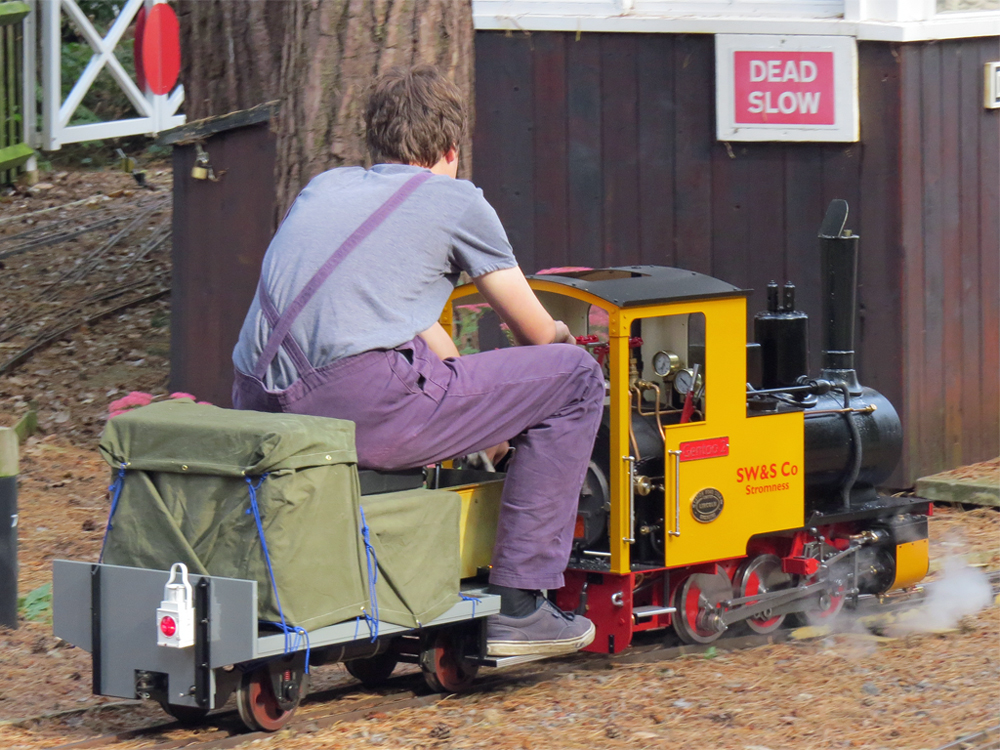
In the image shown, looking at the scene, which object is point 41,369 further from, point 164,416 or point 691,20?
point 164,416

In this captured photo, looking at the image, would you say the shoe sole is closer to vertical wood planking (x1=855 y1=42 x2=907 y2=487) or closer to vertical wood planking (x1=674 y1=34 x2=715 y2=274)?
vertical wood planking (x1=855 y1=42 x2=907 y2=487)

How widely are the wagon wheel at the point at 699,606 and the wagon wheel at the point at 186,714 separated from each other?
1.72 meters

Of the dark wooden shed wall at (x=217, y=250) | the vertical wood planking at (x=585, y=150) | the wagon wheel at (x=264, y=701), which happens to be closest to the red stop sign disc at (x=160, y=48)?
the dark wooden shed wall at (x=217, y=250)

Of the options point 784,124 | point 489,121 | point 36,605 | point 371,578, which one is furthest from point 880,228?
point 36,605

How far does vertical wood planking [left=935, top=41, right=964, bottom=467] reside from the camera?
7723 mm

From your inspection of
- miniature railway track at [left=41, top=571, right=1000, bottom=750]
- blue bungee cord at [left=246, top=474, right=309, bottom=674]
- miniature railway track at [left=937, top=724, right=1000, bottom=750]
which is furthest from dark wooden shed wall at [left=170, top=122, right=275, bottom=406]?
miniature railway track at [left=937, top=724, right=1000, bottom=750]

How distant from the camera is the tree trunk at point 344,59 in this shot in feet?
17.5

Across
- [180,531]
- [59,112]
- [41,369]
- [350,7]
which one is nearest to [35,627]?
[180,531]

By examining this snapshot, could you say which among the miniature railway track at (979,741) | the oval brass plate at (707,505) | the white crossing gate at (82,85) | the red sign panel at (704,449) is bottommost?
A: the miniature railway track at (979,741)

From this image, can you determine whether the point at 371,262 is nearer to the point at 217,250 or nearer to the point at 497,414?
the point at 497,414

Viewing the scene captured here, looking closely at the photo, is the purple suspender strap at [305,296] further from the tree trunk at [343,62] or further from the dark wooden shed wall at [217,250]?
the dark wooden shed wall at [217,250]

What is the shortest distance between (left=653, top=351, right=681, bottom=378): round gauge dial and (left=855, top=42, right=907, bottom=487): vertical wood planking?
10.0 feet

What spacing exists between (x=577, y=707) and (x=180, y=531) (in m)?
1.39

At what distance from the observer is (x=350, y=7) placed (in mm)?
5309
